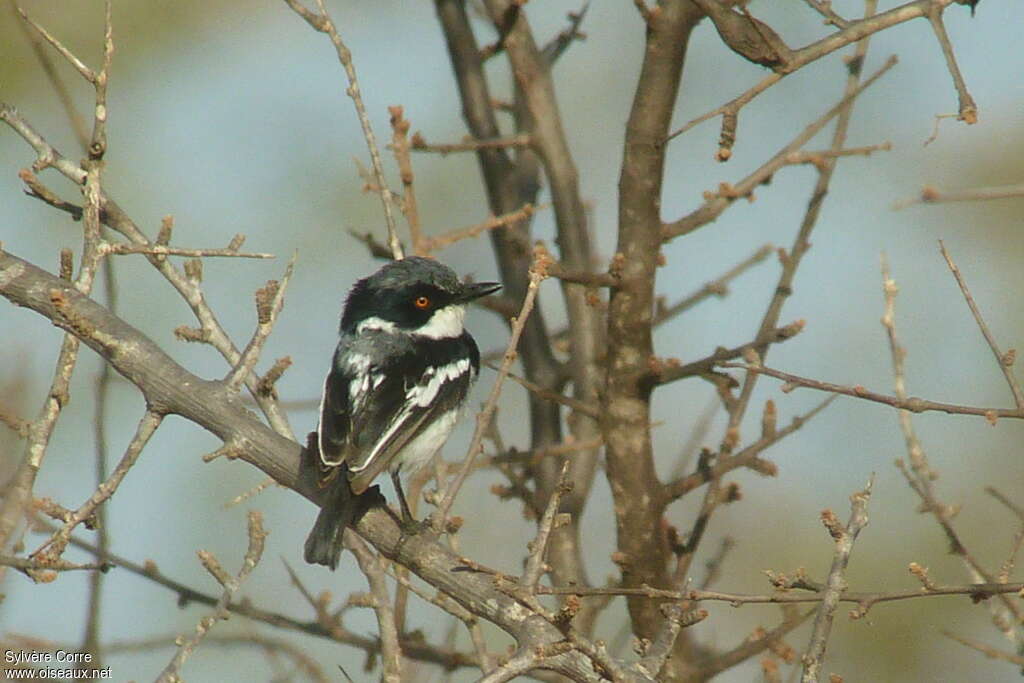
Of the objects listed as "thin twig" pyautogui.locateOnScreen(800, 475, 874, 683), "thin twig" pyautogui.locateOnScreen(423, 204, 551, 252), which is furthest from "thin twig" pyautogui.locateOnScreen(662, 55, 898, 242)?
"thin twig" pyautogui.locateOnScreen(800, 475, 874, 683)

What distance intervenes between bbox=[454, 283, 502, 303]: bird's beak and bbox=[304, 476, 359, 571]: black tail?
1.50 m

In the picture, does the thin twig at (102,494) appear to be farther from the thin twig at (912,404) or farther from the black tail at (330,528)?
the thin twig at (912,404)

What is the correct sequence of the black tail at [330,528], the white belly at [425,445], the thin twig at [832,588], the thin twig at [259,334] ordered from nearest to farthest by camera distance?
1. the thin twig at [832,588]
2. the thin twig at [259,334]
3. the black tail at [330,528]
4. the white belly at [425,445]

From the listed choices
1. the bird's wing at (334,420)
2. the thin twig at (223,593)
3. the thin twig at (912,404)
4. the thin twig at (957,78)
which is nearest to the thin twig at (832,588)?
the thin twig at (912,404)

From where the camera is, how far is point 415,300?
5.76 metres

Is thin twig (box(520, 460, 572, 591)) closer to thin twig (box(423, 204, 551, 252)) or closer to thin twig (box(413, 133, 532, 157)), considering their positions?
thin twig (box(423, 204, 551, 252))

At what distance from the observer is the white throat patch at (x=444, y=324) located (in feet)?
18.8

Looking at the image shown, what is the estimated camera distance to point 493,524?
908 centimetres

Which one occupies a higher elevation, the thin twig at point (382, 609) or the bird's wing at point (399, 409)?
the bird's wing at point (399, 409)

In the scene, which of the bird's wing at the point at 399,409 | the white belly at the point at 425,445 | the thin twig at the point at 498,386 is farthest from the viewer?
the white belly at the point at 425,445

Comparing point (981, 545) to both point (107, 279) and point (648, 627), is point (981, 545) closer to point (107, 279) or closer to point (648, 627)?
point (648, 627)

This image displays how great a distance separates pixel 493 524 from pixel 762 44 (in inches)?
219

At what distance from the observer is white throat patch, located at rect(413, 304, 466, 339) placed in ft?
18.8

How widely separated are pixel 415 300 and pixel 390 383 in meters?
0.61
